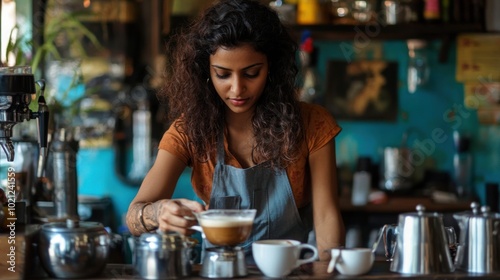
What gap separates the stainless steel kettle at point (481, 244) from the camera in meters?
2.35

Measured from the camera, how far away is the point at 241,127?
2.95 metres

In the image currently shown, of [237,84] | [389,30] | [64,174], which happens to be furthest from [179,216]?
[389,30]

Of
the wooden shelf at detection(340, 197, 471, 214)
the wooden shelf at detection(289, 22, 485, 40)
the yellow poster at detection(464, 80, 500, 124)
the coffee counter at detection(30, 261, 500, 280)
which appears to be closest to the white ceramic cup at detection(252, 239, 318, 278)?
the coffee counter at detection(30, 261, 500, 280)

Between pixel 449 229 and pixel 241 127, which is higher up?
pixel 241 127

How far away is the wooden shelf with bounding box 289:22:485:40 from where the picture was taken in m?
5.16

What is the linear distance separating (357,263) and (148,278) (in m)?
0.54

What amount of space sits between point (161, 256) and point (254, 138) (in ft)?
2.54

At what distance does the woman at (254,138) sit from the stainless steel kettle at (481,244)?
1.77 feet

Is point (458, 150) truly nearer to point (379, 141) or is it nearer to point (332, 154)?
point (379, 141)

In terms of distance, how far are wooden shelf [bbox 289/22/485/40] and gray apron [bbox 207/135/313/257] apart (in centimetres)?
233

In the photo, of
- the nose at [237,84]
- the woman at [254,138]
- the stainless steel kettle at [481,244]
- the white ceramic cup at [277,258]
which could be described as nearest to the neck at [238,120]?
the woman at [254,138]

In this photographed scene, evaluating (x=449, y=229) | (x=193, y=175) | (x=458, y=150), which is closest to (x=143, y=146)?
(x=458, y=150)

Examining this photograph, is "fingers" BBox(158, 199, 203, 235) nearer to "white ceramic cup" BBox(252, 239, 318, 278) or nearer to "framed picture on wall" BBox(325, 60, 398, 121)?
"white ceramic cup" BBox(252, 239, 318, 278)

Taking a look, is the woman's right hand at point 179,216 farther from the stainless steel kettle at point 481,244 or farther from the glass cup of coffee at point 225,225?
Result: the stainless steel kettle at point 481,244
